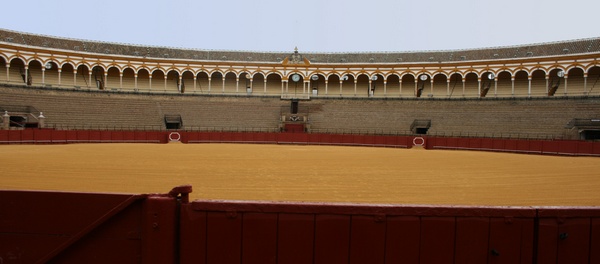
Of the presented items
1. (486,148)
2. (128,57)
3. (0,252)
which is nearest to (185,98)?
(128,57)

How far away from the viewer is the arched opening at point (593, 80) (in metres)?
34.0

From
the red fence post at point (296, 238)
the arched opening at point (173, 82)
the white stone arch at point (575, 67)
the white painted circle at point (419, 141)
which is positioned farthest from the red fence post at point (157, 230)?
the arched opening at point (173, 82)

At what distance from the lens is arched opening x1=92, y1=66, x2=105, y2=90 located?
3994 centimetres

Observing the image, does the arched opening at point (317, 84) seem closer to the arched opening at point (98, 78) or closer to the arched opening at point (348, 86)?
the arched opening at point (348, 86)

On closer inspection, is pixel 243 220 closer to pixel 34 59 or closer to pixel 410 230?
pixel 410 230

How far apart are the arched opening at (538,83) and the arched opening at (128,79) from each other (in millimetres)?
45984

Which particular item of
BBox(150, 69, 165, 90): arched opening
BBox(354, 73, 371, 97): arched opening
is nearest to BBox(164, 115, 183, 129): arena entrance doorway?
BBox(150, 69, 165, 90): arched opening

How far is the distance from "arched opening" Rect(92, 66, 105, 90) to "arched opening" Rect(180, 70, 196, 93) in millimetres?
8956

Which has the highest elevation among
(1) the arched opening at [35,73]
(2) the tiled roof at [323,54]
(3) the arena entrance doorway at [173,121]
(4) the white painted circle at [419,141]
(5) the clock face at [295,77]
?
(2) the tiled roof at [323,54]

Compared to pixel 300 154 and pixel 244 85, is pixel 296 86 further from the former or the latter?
pixel 300 154

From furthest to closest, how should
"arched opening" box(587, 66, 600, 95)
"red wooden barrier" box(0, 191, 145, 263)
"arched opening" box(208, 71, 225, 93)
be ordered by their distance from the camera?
1. "arched opening" box(208, 71, 225, 93)
2. "arched opening" box(587, 66, 600, 95)
3. "red wooden barrier" box(0, 191, 145, 263)

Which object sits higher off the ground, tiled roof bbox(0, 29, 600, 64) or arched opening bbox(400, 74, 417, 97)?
tiled roof bbox(0, 29, 600, 64)

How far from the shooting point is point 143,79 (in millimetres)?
42812

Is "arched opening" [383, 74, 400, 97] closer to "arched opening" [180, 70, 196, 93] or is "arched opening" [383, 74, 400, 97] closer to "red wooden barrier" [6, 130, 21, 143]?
"arched opening" [180, 70, 196, 93]
